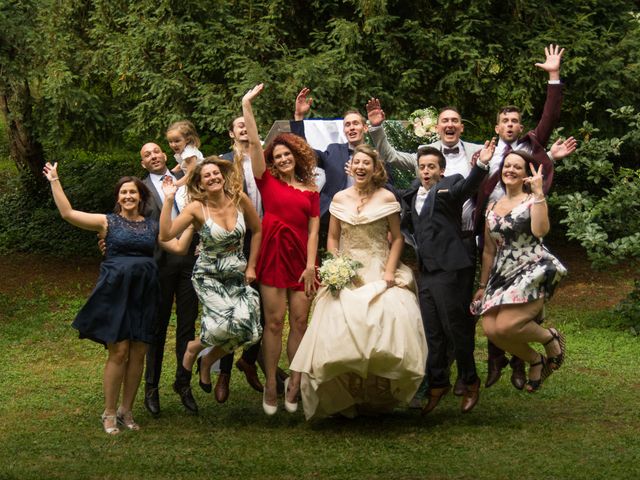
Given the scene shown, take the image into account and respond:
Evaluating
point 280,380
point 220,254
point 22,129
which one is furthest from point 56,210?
point 220,254

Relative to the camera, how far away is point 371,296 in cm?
800

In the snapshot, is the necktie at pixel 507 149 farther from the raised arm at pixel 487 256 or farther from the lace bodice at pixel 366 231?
the lace bodice at pixel 366 231

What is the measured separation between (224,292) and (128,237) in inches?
32.0

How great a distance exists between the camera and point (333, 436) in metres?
8.18

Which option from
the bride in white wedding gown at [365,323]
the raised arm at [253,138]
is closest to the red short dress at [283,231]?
the raised arm at [253,138]

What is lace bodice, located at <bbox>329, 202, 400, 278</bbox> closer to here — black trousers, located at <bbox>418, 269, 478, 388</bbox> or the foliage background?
black trousers, located at <bbox>418, 269, 478, 388</bbox>

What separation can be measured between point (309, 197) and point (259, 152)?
0.53m

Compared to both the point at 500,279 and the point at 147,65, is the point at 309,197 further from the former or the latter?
the point at 147,65

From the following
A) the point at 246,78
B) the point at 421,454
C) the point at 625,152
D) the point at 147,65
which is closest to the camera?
the point at 421,454

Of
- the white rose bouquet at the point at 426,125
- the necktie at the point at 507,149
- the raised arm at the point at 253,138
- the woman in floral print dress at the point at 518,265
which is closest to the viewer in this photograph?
the woman in floral print dress at the point at 518,265

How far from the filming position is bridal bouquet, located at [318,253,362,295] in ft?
26.4

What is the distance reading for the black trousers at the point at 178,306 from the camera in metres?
8.77

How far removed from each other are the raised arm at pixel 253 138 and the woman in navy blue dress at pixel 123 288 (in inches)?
29.0

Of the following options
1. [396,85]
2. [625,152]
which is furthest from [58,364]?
[625,152]
